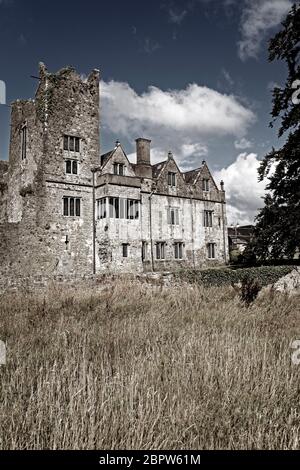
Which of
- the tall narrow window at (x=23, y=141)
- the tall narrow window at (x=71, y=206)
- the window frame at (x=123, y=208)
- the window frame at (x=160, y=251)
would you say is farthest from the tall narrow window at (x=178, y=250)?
the tall narrow window at (x=23, y=141)

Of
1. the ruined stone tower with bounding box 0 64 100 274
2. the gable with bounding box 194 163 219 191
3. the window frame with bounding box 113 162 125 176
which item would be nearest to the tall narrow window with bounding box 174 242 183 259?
the gable with bounding box 194 163 219 191

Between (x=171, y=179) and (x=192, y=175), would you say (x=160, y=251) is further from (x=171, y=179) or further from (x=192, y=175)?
(x=192, y=175)

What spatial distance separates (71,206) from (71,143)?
5.42 meters

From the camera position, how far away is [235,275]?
20.7m

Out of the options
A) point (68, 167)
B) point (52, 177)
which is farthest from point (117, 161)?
point (52, 177)

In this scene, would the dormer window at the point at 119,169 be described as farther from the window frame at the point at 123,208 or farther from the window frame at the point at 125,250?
the window frame at the point at 125,250

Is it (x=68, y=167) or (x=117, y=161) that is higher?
(x=117, y=161)

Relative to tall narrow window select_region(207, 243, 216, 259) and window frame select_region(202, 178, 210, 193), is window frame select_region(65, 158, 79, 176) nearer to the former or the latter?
window frame select_region(202, 178, 210, 193)

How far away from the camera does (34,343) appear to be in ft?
19.1

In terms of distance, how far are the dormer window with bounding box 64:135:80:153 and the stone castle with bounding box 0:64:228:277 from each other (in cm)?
8

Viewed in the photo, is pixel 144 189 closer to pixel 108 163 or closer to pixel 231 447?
pixel 108 163

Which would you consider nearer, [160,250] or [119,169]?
[119,169]

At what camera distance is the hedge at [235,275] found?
64.0 ft
